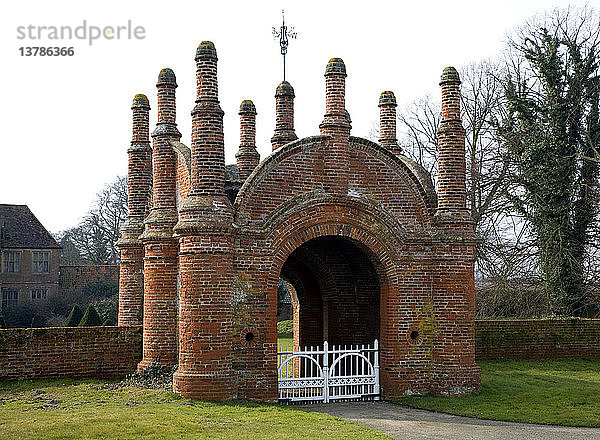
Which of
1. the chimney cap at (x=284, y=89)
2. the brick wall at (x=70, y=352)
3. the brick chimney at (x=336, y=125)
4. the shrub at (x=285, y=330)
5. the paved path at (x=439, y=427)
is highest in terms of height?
the chimney cap at (x=284, y=89)

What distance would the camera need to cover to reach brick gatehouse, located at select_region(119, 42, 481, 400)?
13.7 metres

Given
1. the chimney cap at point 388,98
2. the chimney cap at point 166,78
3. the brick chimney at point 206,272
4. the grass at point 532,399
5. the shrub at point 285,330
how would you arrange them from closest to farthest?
the grass at point 532,399 → the brick chimney at point 206,272 → the chimney cap at point 166,78 → the chimney cap at point 388,98 → the shrub at point 285,330

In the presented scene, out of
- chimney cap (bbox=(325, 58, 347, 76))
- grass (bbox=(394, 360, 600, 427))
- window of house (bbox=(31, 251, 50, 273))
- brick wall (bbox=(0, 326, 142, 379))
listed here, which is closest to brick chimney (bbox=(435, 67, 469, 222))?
chimney cap (bbox=(325, 58, 347, 76))

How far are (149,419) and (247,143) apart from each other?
9.93 meters

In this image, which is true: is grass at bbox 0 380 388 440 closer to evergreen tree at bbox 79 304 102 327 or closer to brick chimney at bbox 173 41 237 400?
brick chimney at bbox 173 41 237 400

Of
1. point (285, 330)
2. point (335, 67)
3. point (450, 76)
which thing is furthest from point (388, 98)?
point (285, 330)

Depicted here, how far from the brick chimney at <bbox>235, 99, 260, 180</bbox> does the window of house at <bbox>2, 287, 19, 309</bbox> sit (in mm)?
28422

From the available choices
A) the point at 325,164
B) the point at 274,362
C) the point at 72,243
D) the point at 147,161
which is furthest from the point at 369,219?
the point at 72,243


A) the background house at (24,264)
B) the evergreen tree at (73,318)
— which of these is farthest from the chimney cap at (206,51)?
the background house at (24,264)

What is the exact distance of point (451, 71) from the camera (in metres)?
15.9

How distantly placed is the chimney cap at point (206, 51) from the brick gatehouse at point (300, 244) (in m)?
0.03

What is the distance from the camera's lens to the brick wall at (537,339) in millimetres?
21422

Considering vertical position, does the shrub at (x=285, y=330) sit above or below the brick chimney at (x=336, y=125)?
below

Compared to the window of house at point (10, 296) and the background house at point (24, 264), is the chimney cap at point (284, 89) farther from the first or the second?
the window of house at point (10, 296)
